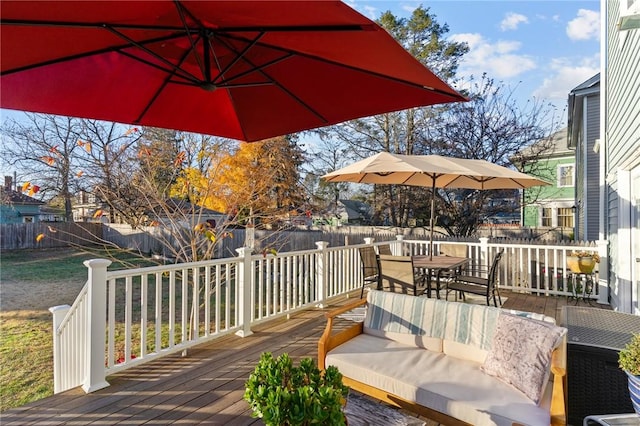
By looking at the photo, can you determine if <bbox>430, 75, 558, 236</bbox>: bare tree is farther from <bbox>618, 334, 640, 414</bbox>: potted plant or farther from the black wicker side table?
<bbox>618, 334, 640, 414</bbox>: potted plant

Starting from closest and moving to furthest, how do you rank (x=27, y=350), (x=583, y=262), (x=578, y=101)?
(x=27, y=350) < (x=583, y=262) < (x=578, y=101)

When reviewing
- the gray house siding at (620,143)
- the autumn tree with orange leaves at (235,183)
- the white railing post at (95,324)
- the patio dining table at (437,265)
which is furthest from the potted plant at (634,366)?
the autumn tree with orange leaves at (235,183)

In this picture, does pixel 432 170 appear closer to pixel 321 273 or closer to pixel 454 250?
pixel 321 273

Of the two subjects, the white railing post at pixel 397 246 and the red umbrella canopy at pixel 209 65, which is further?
the white railing post at pixel 397 246

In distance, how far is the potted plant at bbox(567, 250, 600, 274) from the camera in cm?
559

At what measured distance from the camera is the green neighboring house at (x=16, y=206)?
35.4 feet

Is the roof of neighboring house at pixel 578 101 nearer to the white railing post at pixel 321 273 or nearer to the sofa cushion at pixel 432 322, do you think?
the white railing post at pixel 321 273

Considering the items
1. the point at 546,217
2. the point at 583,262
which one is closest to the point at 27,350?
the point at 583,262

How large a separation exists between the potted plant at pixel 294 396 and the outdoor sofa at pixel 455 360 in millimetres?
925

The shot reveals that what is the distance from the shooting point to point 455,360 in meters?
2.54

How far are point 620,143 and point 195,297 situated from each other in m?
5.79

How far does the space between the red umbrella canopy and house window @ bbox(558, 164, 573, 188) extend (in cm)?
1624

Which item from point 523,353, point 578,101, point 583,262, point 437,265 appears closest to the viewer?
point 523,353

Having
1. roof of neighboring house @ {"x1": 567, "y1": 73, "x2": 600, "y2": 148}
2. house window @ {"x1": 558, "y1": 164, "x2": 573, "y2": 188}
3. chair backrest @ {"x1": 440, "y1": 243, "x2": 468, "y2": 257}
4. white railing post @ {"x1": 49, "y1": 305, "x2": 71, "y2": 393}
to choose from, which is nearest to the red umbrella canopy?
white railing post @ {"x1": 49, "y1": 305, "x2": 71, "y2": 393}
